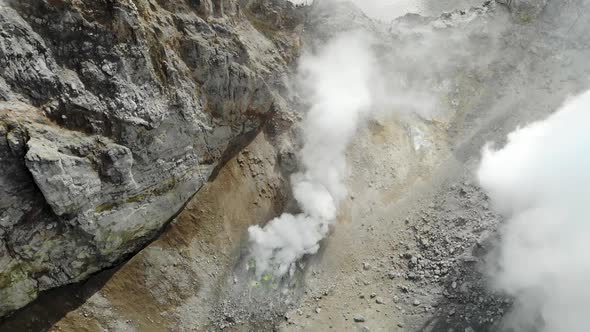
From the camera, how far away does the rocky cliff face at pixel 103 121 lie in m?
12.0

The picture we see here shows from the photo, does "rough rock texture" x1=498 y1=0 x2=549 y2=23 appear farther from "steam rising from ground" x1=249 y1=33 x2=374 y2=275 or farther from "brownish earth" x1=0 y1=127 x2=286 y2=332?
"brownish earth" x1=0 y1=127 x2=286 y2=332

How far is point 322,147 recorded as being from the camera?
20.2 meters

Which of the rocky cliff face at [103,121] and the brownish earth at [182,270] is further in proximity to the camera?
the brownish earth at [182,270]

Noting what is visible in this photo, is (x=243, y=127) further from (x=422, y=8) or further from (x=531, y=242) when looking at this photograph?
(x=422, y=8)

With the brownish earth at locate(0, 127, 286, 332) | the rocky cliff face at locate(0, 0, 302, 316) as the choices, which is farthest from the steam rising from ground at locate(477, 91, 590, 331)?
the rocky cliff face at locate(0, 0, 302, 316)

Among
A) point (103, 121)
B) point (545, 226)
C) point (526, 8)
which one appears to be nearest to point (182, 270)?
point (103, 121)

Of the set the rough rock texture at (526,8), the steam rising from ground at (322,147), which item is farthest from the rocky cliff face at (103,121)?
the rough rock texture at (526,8)

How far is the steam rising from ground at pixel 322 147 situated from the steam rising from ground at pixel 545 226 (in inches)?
276

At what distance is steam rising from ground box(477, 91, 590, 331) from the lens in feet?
46.9

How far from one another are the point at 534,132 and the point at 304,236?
41.8 ft

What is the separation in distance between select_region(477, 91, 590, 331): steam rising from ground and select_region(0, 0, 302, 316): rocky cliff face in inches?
483

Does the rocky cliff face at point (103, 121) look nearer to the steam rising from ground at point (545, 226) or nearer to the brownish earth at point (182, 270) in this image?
the brownish earth at point (182, 270)

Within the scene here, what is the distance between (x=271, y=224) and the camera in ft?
59.2

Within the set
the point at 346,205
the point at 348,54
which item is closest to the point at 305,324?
the point at 346,205
